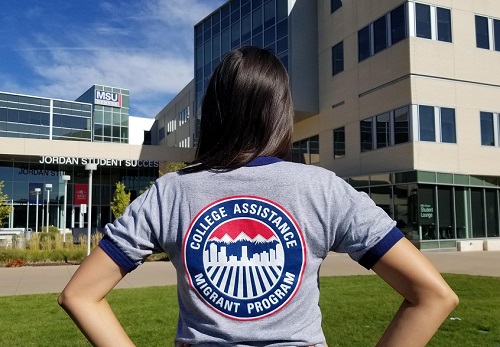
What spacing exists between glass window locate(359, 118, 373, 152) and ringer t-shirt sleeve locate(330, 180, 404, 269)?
77.3 feet

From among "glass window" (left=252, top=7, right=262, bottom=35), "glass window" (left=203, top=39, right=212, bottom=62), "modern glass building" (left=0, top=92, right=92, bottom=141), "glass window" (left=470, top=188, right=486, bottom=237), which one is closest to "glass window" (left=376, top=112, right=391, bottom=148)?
"glass window" (left=470, top=188, right=486, bottom=237)

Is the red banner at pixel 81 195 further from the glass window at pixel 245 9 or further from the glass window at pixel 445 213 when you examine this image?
the glass window at pixel 245 9

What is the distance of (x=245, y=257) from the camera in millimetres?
1391

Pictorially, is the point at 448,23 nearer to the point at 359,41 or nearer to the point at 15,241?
the point at 359,41

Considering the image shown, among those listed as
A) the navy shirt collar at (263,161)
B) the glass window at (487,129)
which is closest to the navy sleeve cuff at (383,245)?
the navy shirt collar at (263,161)

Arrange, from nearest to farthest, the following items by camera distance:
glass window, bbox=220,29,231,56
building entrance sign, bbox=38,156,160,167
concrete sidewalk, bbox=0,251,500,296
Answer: concrete sidewalk, bbox=0,251,500,296, glass window, bbox=220,29,231,56, building entrance sign, bbox=38,156,160,167

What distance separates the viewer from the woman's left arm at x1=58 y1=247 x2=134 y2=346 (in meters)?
1.35

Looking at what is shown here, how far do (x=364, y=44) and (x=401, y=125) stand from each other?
5.17 metres

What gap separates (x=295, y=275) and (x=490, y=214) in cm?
2495

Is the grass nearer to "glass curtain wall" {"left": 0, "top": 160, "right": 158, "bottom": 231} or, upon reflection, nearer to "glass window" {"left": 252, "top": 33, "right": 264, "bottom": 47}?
"glass window" {"left": 252, "top": 33, "right": 264, "bottom": 47}

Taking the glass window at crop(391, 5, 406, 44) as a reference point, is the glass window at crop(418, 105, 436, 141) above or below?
below

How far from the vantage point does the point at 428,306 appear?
4.25ft

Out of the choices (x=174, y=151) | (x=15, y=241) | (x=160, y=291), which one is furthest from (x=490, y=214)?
(x=174, y=151)

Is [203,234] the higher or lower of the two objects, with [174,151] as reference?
lower
